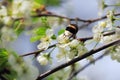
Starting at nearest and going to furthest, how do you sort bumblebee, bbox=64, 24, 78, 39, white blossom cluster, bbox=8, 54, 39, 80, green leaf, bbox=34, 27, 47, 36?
white blossom cluster, bbox=8, 54, 39, 80 → bumblebee, bbox=64, 24, 78, 39 → green leaf, bbox=34, 27, 47, 36

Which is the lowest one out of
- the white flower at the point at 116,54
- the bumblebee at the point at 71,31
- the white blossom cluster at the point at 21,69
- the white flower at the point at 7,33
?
the white flower at the point at 116,54

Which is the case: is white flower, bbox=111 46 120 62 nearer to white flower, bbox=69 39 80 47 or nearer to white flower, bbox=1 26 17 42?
white flower, bbox=69 39 80 47

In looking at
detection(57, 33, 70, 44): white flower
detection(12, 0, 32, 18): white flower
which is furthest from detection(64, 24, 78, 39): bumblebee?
detection(12, 0, 32, 18): white flower

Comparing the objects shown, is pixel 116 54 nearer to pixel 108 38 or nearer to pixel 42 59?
pixel 108 38

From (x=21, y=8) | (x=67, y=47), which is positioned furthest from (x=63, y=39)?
(x=21, y=8)

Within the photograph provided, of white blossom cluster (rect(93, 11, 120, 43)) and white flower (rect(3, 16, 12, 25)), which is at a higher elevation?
white flower (rect(3, 16, 12, 25))

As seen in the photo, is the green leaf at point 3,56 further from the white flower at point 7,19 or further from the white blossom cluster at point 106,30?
the white blossom cluster at point 106,30

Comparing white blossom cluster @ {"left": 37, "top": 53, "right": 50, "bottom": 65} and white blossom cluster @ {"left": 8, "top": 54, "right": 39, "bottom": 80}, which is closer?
white blossom cluster @ {"left": 8, "top": 54, "right": 39, "bottom": 80}

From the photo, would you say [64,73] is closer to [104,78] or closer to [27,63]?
[27,63]

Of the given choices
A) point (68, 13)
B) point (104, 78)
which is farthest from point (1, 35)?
point (104, 78)

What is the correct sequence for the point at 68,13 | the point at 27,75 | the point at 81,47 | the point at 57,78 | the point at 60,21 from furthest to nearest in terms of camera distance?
1. the point at 68,13
2. the point at 60,21
3. the point at 57,78
4. the point at 81,47
5. the point at 27,75

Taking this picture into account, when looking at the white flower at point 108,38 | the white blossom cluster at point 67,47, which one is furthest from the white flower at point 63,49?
the white flower at point 108,38
